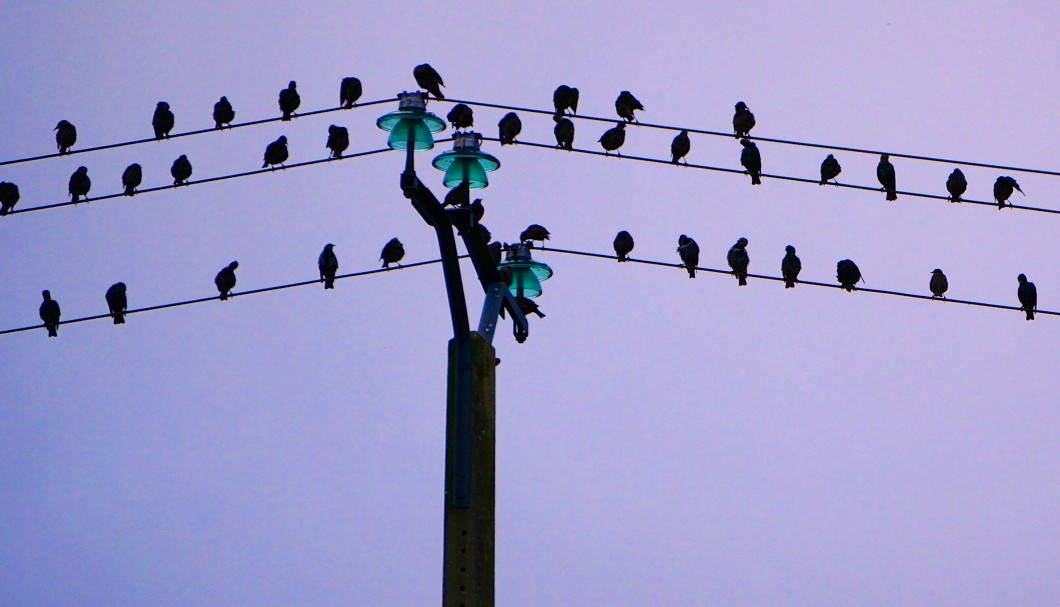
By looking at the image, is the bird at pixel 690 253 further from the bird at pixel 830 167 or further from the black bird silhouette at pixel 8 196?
the black bird silhouette at pixel 8 196

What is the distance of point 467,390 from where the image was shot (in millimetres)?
8273

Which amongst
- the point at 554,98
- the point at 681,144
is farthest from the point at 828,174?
the point at 554,98

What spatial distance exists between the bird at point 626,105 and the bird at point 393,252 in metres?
3.78

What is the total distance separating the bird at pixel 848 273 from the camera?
1985 cm

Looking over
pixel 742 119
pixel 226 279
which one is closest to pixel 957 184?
pixel 742 119

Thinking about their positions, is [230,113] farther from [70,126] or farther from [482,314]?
[482,314]

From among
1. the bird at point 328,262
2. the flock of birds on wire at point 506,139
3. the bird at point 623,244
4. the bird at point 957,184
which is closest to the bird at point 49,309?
the flock of birds on wire at point 506,139

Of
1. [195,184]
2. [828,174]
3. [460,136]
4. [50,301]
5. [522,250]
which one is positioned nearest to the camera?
[460,136]

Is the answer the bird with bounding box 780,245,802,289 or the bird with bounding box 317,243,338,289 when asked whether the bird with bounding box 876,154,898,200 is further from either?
the bird with bounding box 317,243,338,289

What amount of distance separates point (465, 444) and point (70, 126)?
48.9 ft

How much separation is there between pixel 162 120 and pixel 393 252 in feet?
12.6

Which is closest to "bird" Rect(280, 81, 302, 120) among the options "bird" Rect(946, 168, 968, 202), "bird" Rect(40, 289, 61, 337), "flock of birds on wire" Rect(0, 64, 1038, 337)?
"flock of birds on wire" Rect(0, 64, 1038, 337)

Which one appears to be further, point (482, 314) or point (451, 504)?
point (482, 314)

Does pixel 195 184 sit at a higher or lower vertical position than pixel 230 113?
lower
